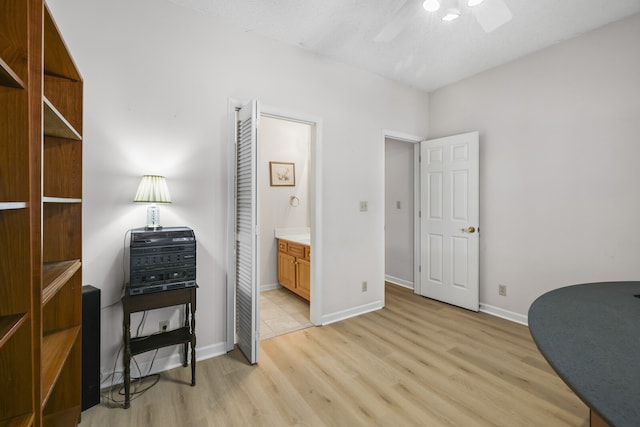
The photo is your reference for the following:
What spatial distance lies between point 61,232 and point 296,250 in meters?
2.51

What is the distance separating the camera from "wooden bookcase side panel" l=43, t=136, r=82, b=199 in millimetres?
1538

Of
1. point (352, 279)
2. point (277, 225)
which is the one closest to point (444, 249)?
point (352, 279)

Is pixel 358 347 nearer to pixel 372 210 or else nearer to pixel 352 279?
pixel 352 279

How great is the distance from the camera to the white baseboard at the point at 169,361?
6.64ft

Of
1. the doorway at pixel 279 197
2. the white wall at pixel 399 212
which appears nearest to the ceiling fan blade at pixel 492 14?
the white wall at pixel 399 212

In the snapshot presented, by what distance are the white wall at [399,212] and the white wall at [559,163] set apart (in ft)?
3.01

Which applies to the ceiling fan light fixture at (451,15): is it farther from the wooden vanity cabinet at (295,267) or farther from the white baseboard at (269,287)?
the white baseboard at (269,287)

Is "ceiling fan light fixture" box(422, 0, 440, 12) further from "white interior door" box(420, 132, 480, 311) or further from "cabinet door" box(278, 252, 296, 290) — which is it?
"cabinet door" box(278, 252, 296, 290)

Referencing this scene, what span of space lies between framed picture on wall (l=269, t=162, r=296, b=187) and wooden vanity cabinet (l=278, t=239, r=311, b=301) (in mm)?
868

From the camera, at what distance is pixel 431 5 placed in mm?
2180

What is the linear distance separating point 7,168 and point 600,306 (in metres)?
2.01

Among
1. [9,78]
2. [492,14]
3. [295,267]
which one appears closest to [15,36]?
[9,78]

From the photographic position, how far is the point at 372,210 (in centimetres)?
341

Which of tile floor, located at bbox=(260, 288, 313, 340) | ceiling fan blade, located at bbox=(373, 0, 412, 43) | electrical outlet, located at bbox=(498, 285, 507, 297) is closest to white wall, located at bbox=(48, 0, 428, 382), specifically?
tile floor, located at bbox=(260, 288, 313, 340)
